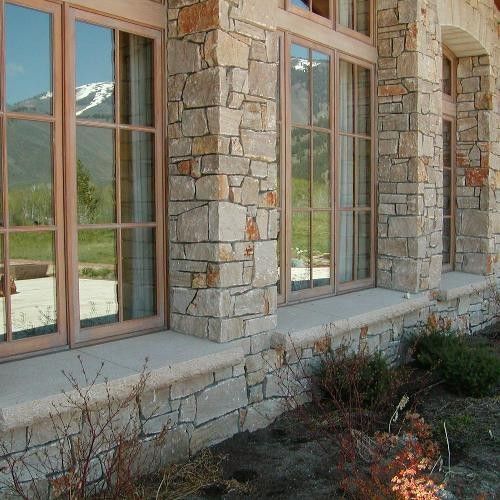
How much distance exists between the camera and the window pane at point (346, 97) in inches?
232

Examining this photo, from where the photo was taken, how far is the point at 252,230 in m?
4.23

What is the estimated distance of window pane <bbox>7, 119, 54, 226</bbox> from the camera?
3.53 meters

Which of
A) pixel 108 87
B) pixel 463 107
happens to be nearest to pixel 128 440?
pixel 108 87

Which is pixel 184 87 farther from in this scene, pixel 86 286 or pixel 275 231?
pixel 86 286

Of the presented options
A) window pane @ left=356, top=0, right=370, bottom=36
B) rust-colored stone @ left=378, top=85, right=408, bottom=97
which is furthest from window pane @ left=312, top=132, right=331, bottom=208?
window pane @ left=356, top=0, right=370, bottom=36

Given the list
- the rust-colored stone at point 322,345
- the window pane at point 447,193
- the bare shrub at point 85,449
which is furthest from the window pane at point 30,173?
the window pane at point 447,193

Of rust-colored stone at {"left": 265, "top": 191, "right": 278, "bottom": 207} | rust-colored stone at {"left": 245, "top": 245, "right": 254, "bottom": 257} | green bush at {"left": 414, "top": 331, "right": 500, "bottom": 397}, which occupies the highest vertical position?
rust-colored stone at {"left": 265, "top": 191, "right": 278, "bottom": 207}

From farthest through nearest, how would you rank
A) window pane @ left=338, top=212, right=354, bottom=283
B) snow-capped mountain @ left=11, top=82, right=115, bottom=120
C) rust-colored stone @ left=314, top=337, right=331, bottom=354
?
1. window pane @ left=338, top=212, right=354, bottom=283
2. rust-colored stone @ left=314, top=337, right=331, bottom=354
3. snow-capped mountain @ left=11, top=82, right=115, bottom=120

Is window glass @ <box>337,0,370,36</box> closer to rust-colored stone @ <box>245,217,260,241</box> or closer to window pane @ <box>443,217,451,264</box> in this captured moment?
rust-colored stone @ <box>245,217,260,241</box>

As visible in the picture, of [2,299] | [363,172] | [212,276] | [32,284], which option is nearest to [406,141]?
[363,172]

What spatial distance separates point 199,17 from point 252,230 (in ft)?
4.39

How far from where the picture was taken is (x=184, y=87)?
13.6ft

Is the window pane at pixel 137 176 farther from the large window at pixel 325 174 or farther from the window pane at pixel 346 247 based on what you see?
the window pane at pixel 346 247

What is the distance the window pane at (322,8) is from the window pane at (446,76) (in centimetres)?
273
